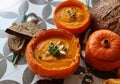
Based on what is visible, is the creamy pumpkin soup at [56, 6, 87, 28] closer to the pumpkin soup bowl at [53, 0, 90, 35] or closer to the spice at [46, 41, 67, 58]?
the pumpkin soup bowl at [53, 0, 90, 35]

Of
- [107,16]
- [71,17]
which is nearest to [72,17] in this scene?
[71,17]

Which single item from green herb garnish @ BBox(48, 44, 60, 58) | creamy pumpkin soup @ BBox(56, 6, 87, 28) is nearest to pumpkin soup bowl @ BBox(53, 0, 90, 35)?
creamy pumpkin soup @ BBox(56, 6, 87, 28)

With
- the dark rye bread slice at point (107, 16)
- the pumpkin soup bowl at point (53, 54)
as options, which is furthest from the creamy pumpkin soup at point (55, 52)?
the dark rye bread slice at point (107, 16)

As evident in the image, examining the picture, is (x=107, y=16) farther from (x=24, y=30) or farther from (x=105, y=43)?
(x=24, y=30)

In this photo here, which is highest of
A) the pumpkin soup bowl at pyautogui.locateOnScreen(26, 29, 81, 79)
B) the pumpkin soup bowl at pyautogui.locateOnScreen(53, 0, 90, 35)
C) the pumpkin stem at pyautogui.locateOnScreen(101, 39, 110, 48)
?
the pumpkin soup bowl at pyautogui.locateOnScreen(53, 0, 90, 35)

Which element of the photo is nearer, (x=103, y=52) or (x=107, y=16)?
(x=103, y=52)

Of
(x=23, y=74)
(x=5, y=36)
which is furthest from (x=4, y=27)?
(x=23, y=74)
